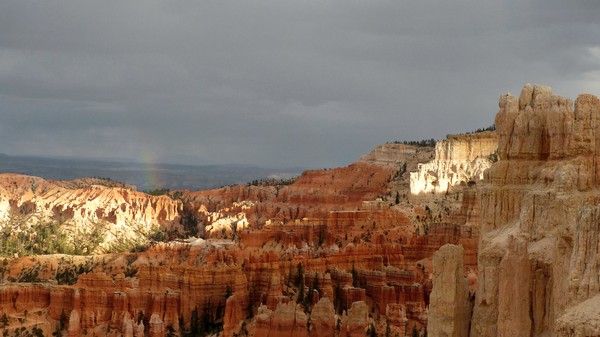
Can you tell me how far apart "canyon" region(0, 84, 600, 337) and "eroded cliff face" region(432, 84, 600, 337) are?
4 cm

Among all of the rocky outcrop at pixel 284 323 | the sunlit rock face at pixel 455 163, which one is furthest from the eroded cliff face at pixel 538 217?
the sunlit rock face at pixel 455 163

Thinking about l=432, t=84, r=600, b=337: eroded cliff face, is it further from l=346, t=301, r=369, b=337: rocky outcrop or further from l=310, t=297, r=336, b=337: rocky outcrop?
l=310, t=297, r=336, b=337: rocky outcrop

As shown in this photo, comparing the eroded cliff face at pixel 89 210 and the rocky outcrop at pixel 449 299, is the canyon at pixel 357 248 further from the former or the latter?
the eroded cliff face at pixel 89 210

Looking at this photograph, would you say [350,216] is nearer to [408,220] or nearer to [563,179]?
[408,220]

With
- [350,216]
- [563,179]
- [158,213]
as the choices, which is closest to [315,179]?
[158,213]

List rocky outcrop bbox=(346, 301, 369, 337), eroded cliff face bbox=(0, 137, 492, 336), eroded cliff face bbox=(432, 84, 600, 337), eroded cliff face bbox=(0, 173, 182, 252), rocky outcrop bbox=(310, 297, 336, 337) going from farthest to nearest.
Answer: eroded cliff face bbox=(0, 173, 182, 252) → eroded cliff face bbox=(0, 137, 492, 336) → rocky outcrop bbox=(310, 297, 336, 337) → rocky outcrop bbox=(346, 301, 369, 337) → eroded cliff face bbox=(432, 84, 600, 337)

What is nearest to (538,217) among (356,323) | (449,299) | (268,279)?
(449,299)

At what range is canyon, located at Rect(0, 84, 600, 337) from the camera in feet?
59.8

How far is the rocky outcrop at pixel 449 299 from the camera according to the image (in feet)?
67.4

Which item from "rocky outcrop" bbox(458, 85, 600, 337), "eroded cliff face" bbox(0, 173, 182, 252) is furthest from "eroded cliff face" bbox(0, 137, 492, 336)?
"rocky outcrop" bbox(458, 85, 600, 337)

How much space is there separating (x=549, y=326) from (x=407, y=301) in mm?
39587

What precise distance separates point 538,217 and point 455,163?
7736 cm

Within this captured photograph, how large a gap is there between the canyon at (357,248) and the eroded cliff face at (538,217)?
4cm

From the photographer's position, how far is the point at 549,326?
17.5 m
